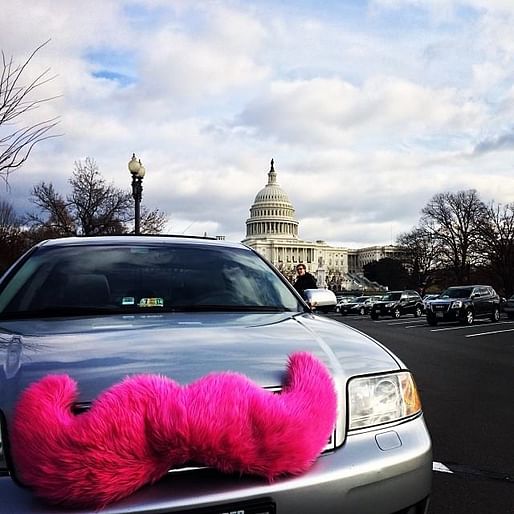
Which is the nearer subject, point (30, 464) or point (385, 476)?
point (30, 464)

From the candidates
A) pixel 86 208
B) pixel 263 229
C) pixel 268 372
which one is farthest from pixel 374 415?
pixel 263 229

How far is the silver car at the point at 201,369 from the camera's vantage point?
1754mm

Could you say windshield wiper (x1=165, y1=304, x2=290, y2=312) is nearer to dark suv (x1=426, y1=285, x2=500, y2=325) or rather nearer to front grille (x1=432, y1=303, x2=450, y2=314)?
dark suv (x1=426, y1=285, x2=500, y2=325)

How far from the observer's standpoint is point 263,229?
134375 millimetres

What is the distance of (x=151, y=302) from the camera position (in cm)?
320

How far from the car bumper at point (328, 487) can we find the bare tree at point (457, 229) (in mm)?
69248

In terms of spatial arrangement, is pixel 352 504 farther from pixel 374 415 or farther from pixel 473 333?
pixel 473 333

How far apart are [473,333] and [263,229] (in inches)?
4509

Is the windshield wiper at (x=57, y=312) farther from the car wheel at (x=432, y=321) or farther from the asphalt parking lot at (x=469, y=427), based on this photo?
the car wheel at (x=432, y=321)

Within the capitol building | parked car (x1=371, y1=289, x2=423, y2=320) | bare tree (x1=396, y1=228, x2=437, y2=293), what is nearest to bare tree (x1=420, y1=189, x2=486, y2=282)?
bare tree (x1=396, y1=228, x2=437, y2=293)

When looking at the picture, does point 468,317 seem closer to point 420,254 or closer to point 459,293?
point 459,293

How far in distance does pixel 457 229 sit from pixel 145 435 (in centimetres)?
7433

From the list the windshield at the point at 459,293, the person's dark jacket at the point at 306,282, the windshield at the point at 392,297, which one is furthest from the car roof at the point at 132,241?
the windshield at the point at 392,297

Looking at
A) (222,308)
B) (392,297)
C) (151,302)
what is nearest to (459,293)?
(392,297)
